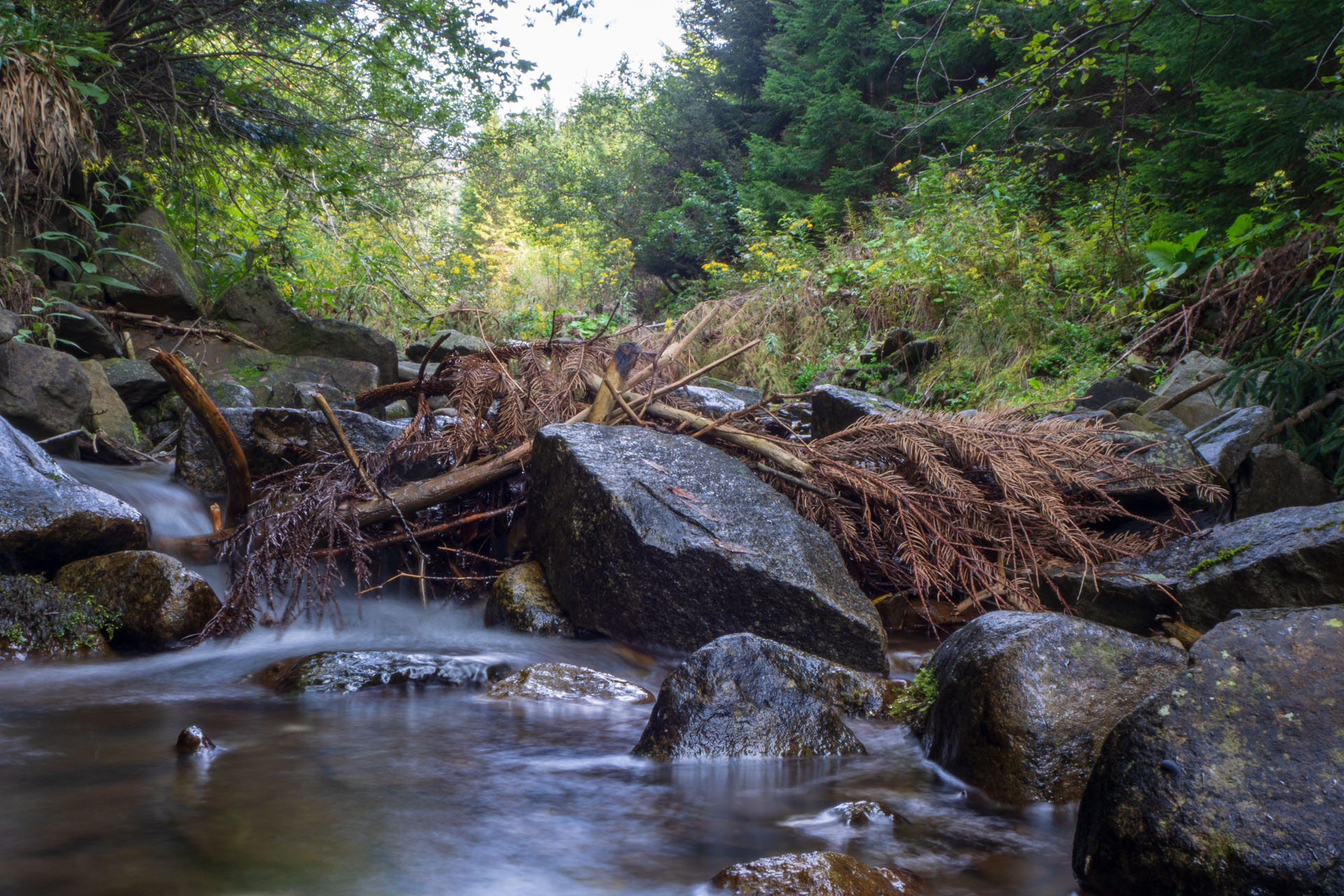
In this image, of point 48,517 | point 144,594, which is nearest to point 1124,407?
point 144,594

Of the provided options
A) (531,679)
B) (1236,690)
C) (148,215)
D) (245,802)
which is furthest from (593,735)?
(148,215)

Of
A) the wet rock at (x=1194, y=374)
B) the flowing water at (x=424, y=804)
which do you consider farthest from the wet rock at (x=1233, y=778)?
the wet rock at (x=1194, y=374)

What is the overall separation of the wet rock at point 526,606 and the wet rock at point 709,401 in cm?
163

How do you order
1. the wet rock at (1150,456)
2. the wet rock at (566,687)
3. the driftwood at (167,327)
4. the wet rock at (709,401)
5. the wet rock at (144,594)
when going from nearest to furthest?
1. the wet rock at (566,687)
2. the wet rock at (144,594)
3. the wet rock at (1150,456)
4. the wet rock at (709,401)
5. the driftwood at (167,327)

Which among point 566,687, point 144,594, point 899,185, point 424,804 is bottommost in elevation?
point 424,804

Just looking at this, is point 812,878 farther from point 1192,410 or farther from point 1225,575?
point 1192,410

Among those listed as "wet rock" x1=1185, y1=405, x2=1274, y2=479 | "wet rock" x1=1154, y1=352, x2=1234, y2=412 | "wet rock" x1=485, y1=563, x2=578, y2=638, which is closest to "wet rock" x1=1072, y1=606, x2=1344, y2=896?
"wet rock" x1=485, y1=563, x2=578, y2=638

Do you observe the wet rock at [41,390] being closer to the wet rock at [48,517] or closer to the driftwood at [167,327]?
the wet rock at [48,517]

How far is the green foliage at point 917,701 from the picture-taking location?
2824 millimetres

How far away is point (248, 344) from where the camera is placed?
8.02 meters

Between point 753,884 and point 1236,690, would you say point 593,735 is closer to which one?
point 753,884

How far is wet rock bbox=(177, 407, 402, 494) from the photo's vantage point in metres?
5.00

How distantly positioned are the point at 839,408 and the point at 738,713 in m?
3.07

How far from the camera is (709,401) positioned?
6.25 meters
